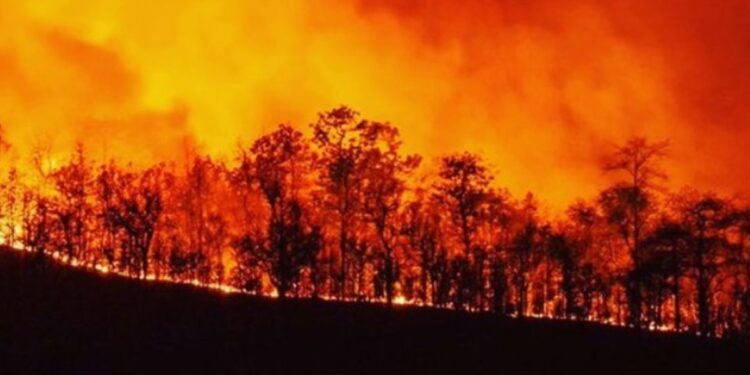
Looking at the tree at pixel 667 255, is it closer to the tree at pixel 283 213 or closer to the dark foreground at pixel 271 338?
the dark foreground at pixel 271 338

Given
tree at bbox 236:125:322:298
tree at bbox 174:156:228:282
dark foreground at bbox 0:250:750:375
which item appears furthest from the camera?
tree at bbox 174:156:228:282

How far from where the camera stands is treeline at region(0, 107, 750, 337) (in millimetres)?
83688

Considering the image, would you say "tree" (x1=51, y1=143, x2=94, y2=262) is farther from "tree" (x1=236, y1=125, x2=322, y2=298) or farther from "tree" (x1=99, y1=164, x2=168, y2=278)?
"tree" (x1=236, y1=125, x2=322, y2=298)

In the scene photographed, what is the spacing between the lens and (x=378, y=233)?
285 feet

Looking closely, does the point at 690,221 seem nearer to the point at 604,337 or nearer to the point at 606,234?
the point at 606,234

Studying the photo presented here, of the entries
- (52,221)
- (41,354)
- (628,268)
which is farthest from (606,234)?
(41,354)

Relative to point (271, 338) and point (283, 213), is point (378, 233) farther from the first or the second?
point (271, 338)

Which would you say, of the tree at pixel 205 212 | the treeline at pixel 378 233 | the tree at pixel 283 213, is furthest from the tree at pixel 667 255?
the tree at pixel 205 212

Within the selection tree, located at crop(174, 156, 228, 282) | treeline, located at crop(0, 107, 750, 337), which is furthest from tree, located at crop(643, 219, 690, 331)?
tree, located at crop(174, 156, 228, 282)

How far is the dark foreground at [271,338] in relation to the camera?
43.5 metres

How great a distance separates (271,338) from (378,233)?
35711 millimetres

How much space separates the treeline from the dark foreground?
14.9 meters

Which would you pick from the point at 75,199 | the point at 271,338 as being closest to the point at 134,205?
the point at 75,199

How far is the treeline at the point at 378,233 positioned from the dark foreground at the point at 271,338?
587 inches
